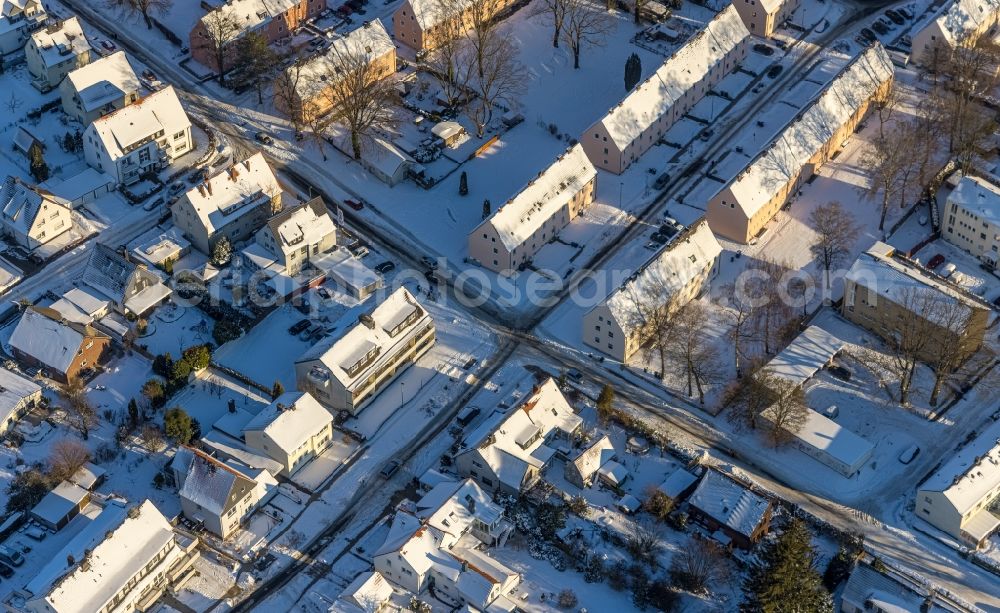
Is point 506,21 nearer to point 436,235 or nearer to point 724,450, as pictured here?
point 436,235

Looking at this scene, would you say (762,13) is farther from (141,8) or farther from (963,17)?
(141,8)

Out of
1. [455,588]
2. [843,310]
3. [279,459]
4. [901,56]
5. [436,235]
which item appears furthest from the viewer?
[901,56]

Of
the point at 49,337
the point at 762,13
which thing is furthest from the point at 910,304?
the point at 49,337

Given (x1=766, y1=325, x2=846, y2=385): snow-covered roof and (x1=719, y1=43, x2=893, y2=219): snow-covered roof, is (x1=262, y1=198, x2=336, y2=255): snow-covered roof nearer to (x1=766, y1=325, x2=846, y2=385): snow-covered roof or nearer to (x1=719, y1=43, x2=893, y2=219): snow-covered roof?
(x1=719, y1=43, x2=893, y2=219): snow-covered roof

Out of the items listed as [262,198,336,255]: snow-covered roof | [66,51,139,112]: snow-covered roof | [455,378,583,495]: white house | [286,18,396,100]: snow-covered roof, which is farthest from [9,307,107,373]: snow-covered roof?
[286,18,396,100]: snow-covered roof

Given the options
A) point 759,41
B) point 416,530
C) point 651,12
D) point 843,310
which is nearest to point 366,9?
point 651,12

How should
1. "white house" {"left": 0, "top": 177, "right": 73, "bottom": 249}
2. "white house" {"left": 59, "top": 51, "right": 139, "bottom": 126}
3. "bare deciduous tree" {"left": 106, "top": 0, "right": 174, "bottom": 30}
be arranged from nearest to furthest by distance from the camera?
"white house" {"left": 0, "top": 177, "right": 73, "bottom": 249} < "white house" {"left": 59, "top": 51, "right": 139, "bottom": 126} < "bare deciduous tree" {"left": 106, "top": 0, "right": 174, "bottom": 30}

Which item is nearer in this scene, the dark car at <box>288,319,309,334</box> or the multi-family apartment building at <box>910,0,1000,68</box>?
the dark car at <box>288,319,309,334</box>
